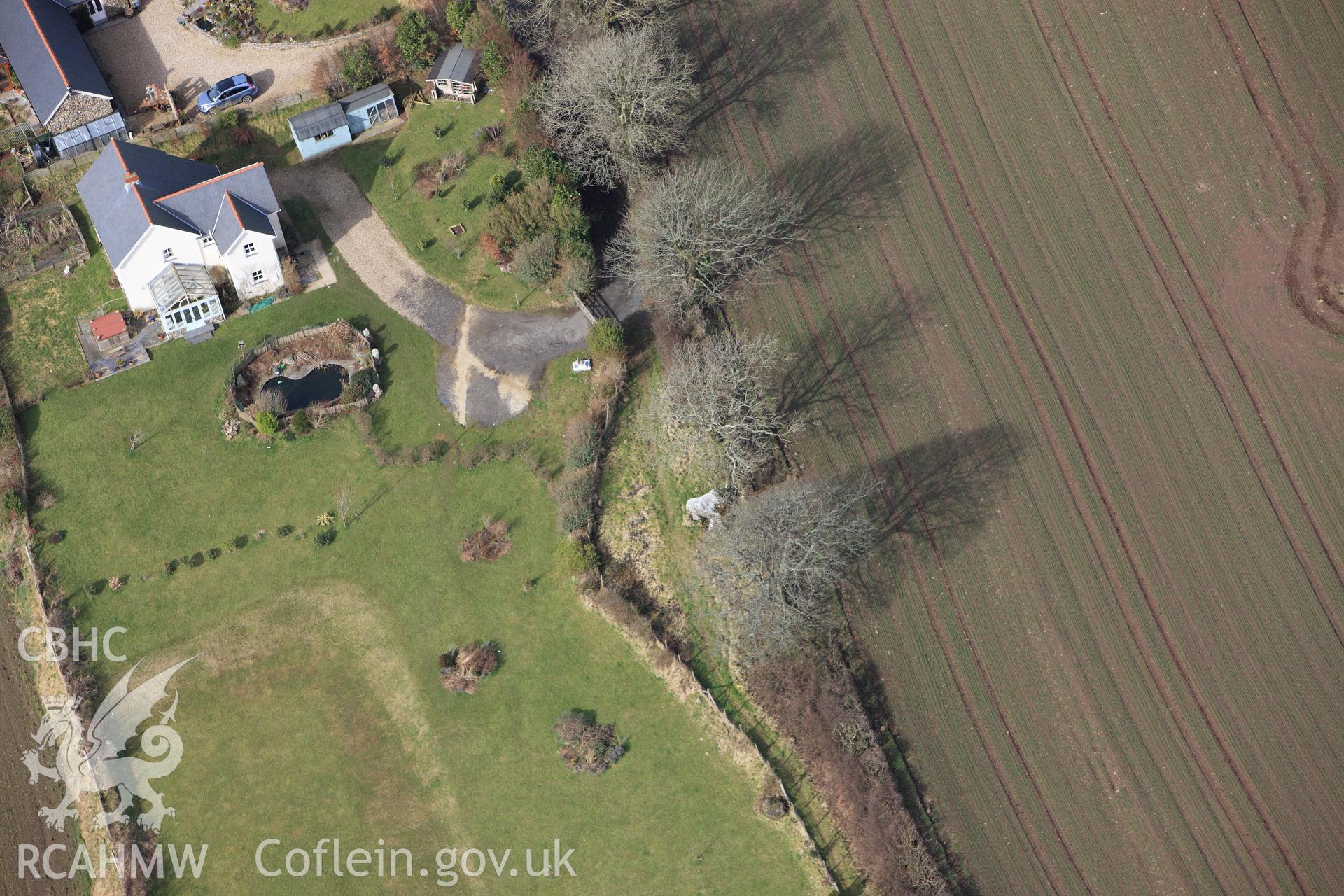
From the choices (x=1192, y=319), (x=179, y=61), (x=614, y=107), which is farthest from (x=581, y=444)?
(x=179, y=61)

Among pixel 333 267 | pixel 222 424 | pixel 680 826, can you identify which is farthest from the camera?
pixel 333 267

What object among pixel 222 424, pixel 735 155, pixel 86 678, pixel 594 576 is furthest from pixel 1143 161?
pixel 86 678

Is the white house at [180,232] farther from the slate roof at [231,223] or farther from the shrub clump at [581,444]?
the shrub clump at [581,444]

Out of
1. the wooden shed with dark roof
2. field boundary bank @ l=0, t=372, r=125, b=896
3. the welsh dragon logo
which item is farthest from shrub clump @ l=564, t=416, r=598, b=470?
field boundary bank @ l=0, t=372, r=125, b=896

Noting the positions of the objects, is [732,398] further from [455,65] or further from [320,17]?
[320,17]

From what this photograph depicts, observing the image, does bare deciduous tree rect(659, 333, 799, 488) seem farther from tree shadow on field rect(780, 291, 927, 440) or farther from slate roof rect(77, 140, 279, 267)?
slate roof rect(77, 140, 279, 267)

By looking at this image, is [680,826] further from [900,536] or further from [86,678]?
[86,678]

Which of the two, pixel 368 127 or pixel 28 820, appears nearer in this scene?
pixel 28 820
